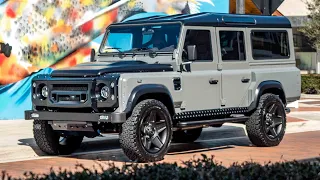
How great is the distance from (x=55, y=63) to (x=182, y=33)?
6552 millimetres

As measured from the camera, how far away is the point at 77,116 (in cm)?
1120

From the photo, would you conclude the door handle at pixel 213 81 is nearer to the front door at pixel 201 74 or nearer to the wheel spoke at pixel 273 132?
the front door at pixel 201 74

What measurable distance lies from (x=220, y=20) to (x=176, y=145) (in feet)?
8.49

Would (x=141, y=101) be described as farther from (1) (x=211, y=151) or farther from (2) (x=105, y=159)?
(1) (x=211, y=151)

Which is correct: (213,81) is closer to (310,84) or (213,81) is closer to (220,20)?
(220,20)

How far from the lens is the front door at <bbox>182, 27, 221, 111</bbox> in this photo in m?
12.1

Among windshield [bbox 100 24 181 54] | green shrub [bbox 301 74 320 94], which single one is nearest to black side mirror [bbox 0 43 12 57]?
windshield [bbox 100 24 181 54]

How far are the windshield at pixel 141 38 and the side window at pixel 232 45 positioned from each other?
1024 mm

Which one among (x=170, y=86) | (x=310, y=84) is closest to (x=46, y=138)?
(x=170, y=86)

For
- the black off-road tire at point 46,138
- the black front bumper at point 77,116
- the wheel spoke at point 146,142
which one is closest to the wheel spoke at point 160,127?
the wheel spoke at point 146,142

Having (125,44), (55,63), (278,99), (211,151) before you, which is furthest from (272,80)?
(55,63)

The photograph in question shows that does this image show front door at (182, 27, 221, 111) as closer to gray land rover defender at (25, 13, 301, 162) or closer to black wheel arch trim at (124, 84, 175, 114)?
gray land rover defender at (25, 13, 301, 162)

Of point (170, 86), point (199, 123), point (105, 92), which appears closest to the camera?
point (105, 92)

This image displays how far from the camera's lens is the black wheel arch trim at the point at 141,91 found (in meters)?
11.0
